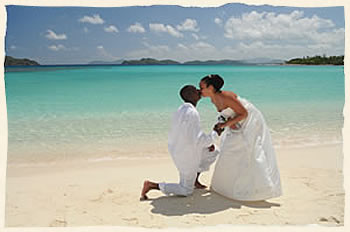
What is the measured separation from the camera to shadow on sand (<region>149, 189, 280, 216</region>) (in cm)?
355

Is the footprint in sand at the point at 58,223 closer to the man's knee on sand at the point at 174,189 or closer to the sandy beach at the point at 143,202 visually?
the sandy beach at the point at 143,202

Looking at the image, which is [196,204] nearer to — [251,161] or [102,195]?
[251,161]

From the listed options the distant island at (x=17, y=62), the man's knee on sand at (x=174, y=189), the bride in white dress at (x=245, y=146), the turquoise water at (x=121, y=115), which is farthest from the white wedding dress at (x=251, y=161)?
the distant island at (x=17, y=62)

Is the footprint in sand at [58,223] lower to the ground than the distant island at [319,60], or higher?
lower

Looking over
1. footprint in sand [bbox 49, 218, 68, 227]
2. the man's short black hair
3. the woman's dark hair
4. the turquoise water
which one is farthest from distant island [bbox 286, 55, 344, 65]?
footprint in sand [bbox 49, 218, 68, 227]

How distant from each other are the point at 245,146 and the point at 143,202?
109cm

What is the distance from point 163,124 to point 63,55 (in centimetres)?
289

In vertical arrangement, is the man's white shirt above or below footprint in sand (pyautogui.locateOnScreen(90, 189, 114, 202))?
above

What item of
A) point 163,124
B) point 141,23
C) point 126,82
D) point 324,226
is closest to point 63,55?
point 141,23

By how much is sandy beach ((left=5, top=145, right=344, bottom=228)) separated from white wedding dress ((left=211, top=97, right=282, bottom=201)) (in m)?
0.12

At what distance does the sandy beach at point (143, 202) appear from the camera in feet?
11.1

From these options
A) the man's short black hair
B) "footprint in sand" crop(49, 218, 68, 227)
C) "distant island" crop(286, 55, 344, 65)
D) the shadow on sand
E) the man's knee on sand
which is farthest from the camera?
"distant island" crop(286, 55, 344, 65)

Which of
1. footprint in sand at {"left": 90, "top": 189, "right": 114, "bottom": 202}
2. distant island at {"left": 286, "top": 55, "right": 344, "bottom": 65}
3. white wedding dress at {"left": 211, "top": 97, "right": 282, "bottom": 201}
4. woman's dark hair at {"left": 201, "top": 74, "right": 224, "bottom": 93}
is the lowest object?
footprint in sand at {"left": 90, "top": 189, "right": 114, "bottom": 202}

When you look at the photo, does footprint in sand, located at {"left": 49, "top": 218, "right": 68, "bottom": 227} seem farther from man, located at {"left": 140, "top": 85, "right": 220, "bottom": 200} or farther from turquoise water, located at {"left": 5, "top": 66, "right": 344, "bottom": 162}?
turquoise water, located at {"left": 5, "top": 66, "right": 344, "bottom": 162}
